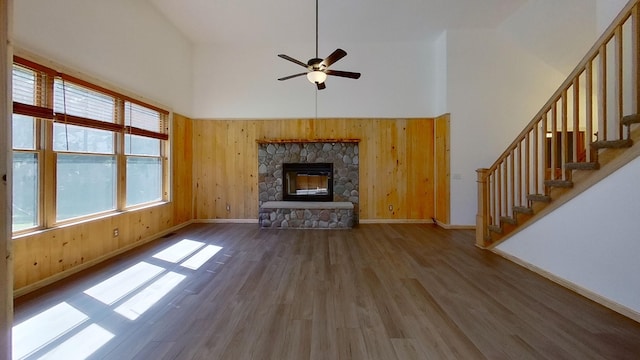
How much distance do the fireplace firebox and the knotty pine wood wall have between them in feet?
7.03

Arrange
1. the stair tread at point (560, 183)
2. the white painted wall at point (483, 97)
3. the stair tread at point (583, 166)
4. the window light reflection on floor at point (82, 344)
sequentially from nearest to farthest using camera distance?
the window light reflection on floor at point (82, 344)
the stair tread at point (583, 166)
the stair tread at point (560, 183)
the white painted wall at point (483, 97)

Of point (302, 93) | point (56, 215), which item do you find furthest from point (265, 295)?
point (302, 93)

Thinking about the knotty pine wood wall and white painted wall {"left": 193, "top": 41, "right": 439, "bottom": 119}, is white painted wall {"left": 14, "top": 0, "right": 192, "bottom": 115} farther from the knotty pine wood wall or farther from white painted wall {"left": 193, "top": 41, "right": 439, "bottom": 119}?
the knotty pine wood wall

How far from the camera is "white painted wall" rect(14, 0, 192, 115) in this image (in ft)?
9.31

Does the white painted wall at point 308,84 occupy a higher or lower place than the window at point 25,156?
higher

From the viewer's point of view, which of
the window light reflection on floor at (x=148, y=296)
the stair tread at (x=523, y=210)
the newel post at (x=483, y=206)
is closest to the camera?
the window light reflection on floor at (x=148, y=296)

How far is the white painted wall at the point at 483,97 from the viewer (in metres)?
5.54

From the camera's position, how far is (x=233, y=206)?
20.4 feet

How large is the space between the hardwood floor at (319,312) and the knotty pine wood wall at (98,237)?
196 mm

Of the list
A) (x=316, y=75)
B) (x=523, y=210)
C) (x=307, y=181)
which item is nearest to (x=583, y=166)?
(x=523, y=210)

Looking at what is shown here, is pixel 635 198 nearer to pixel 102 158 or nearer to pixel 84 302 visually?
pixel 84 302

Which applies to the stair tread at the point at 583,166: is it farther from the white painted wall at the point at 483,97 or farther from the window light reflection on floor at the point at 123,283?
the window light reflection on floor at the point at 123,283

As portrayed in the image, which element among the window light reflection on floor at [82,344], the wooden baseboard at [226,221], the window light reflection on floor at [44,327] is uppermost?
the wooden baseboard at [226,221]

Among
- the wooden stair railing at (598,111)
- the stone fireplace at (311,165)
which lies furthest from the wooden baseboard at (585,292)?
the stone fireplace at (311,165)
